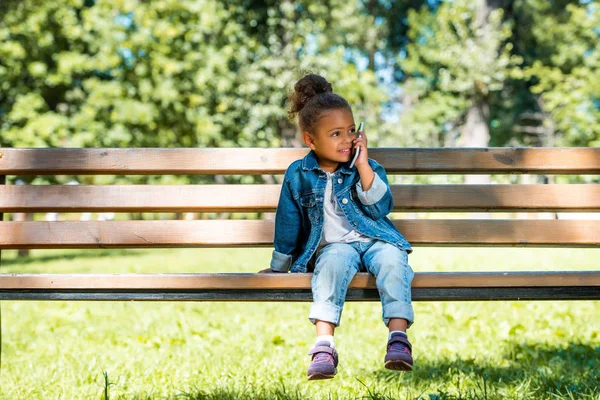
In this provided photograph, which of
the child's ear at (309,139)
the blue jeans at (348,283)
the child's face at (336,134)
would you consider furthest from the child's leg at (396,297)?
the child's ear at (309,139)

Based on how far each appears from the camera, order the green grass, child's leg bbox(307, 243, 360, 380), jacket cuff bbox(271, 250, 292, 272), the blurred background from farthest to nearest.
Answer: the blurred background < the green grass < jacket cuff bbox(271, 250, 292, 272) < child's leg bbox(307, 243, 360, 380)

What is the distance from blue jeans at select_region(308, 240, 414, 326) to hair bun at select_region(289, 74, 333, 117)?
0.74m

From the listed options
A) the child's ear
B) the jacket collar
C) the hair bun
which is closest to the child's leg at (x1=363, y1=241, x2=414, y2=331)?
the jacket collar

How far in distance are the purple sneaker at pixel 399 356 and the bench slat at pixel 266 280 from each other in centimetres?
24

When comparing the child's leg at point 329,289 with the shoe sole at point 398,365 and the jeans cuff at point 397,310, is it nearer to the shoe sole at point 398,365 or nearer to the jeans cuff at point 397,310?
the jeans cuff at point 397,310

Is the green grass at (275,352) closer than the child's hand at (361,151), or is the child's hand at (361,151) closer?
the child's hand at (361,151)

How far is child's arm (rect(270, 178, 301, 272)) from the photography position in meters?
2.94

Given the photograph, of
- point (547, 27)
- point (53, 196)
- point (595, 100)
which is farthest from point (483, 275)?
point (547, 27)

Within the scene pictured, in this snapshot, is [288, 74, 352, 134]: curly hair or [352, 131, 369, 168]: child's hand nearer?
[352, 131, 369, 168]: child's hand

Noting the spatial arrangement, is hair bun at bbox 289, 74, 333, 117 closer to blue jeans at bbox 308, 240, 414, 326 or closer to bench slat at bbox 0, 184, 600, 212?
bench slat at bbox 0, 184, 600, 212

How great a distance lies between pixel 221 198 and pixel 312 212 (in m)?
0.42

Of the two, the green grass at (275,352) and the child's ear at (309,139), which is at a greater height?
the child's ear at (309,139)

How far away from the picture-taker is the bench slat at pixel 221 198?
3104 millimetres

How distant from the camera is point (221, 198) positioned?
3.14m
